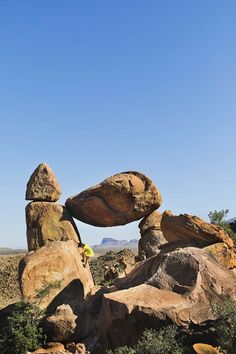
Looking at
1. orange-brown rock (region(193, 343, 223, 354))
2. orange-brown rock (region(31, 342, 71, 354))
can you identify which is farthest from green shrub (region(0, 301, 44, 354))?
orange-brown rock (region(193, 343, 223, 354))

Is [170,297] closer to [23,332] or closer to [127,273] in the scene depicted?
[23,332]

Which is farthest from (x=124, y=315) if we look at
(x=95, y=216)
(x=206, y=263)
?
(x=95, y=216)

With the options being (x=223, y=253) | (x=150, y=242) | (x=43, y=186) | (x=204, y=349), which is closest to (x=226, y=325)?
(x=204, y=349)

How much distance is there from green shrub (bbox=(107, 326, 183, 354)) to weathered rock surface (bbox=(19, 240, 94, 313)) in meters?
4.85

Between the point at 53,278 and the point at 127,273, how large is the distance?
3.40 m

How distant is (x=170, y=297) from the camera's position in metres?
12.5

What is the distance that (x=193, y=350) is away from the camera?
10852 millimetres

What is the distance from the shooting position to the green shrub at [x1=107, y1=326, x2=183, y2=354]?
10.4 metres

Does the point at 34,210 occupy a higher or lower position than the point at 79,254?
higher

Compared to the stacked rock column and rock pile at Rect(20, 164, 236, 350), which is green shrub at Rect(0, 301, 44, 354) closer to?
rock pile at Rect(20, 164, 236, 350)

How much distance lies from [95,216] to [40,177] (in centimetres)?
371

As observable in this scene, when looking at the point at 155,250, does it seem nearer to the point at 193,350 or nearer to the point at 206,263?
the point at 206,263

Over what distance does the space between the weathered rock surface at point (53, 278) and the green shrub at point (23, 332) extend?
0.74 metres

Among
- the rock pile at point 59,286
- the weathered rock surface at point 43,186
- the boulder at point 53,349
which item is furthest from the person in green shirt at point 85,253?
the boulder at point 53,349
